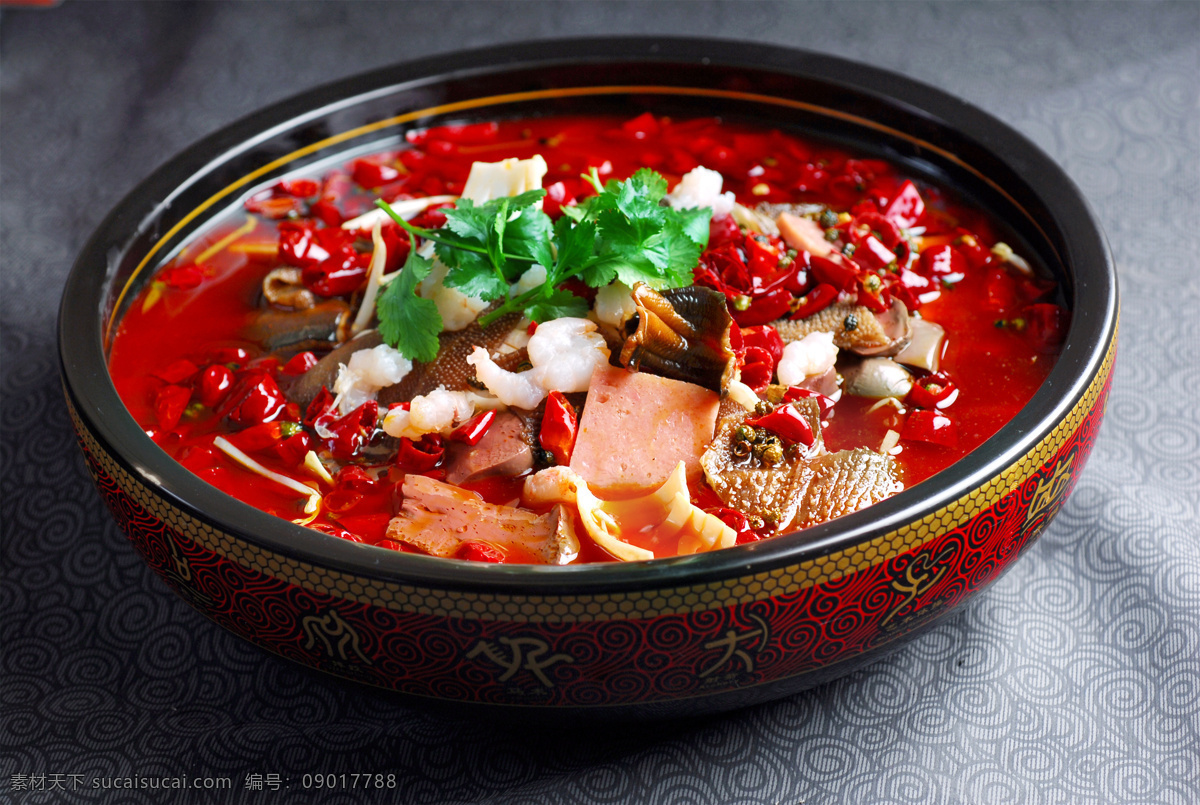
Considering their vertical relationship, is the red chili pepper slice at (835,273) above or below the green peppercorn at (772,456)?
above

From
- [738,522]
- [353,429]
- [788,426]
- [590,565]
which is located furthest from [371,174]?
[590,565]

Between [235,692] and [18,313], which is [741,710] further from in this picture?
[18,313]

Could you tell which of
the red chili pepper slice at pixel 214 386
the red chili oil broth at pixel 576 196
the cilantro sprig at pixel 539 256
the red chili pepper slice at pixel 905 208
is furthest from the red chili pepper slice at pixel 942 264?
the red chili pepper slice at pixel 214 386

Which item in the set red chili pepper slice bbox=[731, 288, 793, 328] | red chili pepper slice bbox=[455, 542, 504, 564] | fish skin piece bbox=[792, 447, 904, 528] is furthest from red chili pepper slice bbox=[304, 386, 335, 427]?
fish skin piece bbox=[792, 447, 904, 528]

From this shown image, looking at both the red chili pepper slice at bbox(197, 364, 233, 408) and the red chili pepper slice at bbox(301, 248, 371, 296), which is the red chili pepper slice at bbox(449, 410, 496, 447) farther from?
the red chili pepper slice at bbox(301, 248, 371, 296)

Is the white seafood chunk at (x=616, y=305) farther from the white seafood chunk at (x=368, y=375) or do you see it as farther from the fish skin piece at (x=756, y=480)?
the white seafood chunk at (x=368, y=375)

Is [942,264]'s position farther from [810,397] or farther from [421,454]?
[421,454]
